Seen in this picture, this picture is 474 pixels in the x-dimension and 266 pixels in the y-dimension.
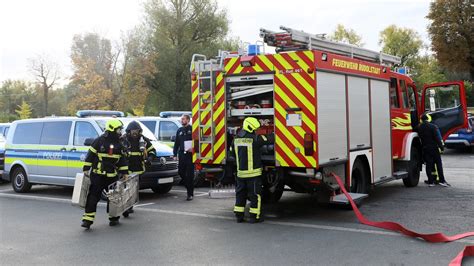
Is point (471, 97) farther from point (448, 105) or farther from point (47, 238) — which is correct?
point (47, 238)

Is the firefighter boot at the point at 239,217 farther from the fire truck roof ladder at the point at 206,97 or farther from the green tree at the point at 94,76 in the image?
the green tree at the point at 94,76

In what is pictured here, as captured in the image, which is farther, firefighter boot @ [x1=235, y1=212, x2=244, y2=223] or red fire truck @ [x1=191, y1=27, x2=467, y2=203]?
firefighter boot @ [x1=235, y1=212, x2=244, y2=223]

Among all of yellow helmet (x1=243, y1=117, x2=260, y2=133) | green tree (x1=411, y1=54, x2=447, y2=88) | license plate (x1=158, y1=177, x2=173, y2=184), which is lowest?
license plate (x1=158, y1=177, x2=173, y2=184)

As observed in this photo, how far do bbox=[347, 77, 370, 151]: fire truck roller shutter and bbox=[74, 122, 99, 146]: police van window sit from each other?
217 inches

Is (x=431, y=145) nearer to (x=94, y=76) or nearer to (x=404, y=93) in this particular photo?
(x=404, y=93)

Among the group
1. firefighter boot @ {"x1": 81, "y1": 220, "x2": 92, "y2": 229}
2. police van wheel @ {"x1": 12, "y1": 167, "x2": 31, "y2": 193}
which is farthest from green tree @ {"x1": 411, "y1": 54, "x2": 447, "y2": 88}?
firefighter boot @ {"x1": 81, "y1": 220, "x2": 92, "y2": 229}

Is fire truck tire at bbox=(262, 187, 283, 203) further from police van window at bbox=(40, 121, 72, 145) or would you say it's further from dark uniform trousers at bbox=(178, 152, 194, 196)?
police van window at bbox=(40, 121, 72, 145)

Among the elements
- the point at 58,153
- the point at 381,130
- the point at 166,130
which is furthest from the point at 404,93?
the point at 58,153

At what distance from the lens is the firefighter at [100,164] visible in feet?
23.7

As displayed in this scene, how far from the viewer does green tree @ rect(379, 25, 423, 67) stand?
63406 mm

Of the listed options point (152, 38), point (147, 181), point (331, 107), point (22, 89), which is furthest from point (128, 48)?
point (22, 89)

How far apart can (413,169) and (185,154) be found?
537cm

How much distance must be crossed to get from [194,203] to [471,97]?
46.3 meters

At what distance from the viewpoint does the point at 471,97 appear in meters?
48.2
